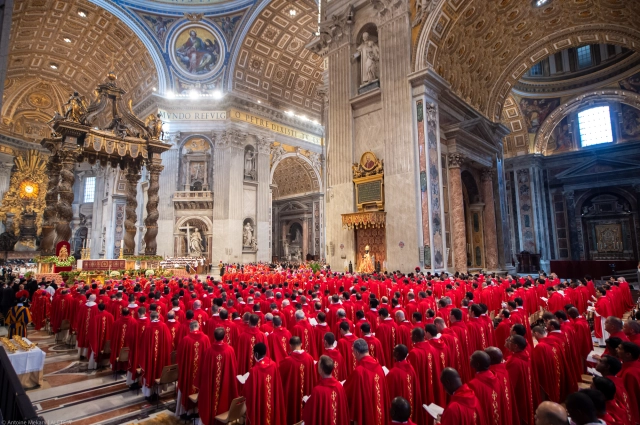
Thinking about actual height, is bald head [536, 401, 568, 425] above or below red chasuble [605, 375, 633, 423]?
above

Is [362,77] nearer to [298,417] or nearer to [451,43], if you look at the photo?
[451,43]

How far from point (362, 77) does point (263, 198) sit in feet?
40.8

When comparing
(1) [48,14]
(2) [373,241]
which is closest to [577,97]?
(2) [373,241]

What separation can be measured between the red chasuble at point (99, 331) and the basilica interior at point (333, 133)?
1.80 m

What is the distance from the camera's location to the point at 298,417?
379cm

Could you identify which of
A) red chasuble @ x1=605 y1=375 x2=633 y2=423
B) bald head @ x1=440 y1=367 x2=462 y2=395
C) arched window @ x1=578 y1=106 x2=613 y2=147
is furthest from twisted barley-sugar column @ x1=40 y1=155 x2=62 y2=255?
arched window @ x1=578 y1=106 x2=613 y2=147

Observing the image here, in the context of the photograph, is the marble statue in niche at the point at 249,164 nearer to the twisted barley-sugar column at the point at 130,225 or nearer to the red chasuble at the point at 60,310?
the twisted barley-sugar column at the point at 130,225

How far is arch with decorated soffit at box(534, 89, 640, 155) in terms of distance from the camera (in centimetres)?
2203

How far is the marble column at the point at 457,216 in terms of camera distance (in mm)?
15938

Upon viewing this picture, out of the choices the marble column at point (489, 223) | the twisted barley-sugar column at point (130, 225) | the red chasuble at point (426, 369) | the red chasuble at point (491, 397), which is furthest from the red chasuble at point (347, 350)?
the twisted barley-sugar column at point (130, 225)

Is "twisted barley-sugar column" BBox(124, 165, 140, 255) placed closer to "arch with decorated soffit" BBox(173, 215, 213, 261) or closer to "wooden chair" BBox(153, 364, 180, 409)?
"arch with decorated soffit" BBox(173, 215, 213, 261)

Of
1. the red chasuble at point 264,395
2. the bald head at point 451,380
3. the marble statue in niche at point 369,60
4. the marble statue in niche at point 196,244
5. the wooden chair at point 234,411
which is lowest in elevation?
the wooden chair at point 234,411

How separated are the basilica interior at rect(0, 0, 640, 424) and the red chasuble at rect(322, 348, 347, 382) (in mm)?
6328

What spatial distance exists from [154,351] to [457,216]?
1415 centimetres
